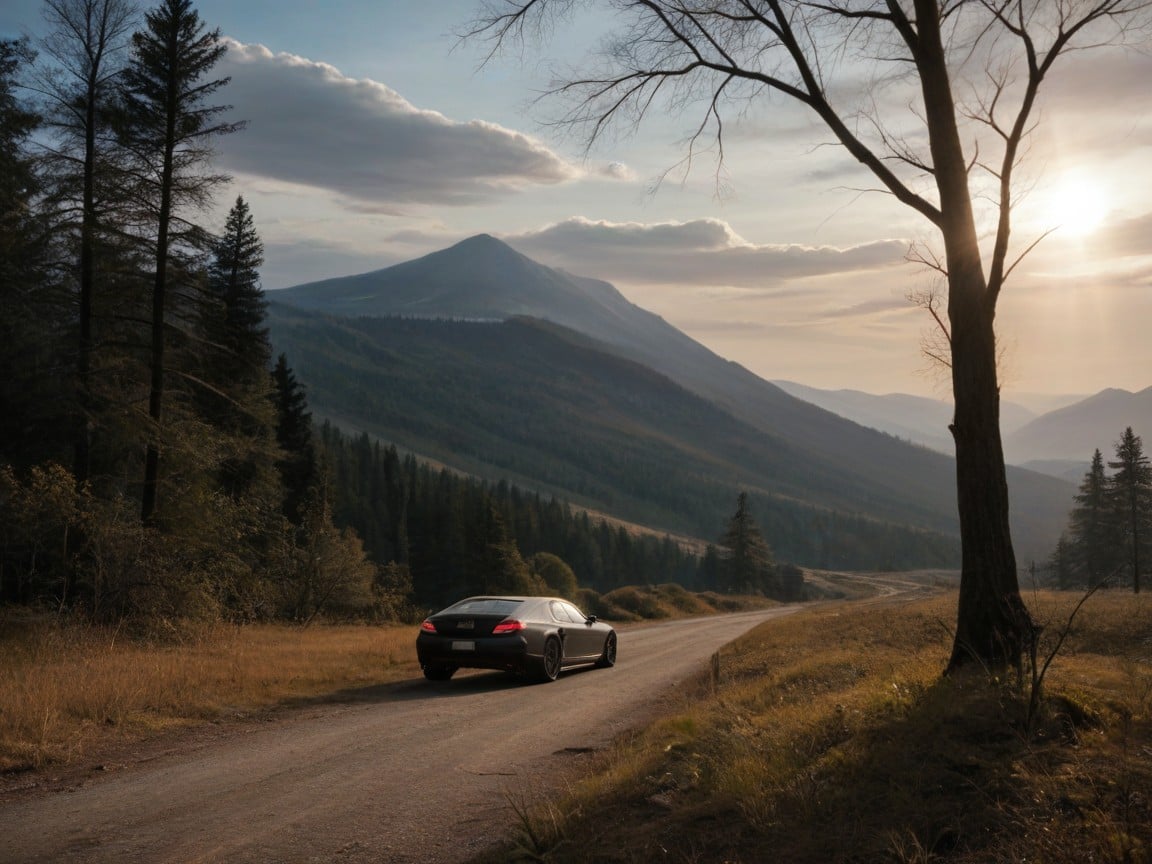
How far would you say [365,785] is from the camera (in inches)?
281

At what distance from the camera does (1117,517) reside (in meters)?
46.8

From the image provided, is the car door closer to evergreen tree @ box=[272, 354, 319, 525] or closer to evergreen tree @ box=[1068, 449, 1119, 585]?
evergreen tree @ box=[272, 354, 319, 525]

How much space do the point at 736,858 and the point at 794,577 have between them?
4356 inches

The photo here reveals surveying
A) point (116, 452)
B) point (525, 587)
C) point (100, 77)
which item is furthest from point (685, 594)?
point (100, 77)

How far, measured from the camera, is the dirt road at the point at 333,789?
5.51 m

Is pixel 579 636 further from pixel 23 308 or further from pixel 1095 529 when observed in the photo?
pixel 1095 529

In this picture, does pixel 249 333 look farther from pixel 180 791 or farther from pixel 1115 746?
pixel 1115 746

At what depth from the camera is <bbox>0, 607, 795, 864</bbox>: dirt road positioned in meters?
5.51

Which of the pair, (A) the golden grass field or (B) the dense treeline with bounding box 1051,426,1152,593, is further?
(B) the dense treeline with bounding box 1051,426,1152,593

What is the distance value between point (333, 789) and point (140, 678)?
5.35 m

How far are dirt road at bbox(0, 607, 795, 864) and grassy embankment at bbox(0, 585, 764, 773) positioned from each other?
97 centimetres

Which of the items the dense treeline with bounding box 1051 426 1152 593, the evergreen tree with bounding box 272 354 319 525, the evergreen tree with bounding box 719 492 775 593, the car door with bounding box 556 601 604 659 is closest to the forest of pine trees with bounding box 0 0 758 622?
the car door with bounding box 556 601 604 659

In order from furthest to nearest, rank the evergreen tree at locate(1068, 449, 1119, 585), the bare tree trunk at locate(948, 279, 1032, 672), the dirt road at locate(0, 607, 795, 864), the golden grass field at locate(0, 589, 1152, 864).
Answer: the evergreen tree at locate(1068, 449, 1119, 585) → the bare tree trunk at locate(948, 279, 1032, 672) → the dirt road at locate(0, 607, 795, 864) → the golden grass field at locate(0, 589, 1152, 864)

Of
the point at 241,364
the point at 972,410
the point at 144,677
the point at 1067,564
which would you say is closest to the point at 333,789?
the point at 144,677
